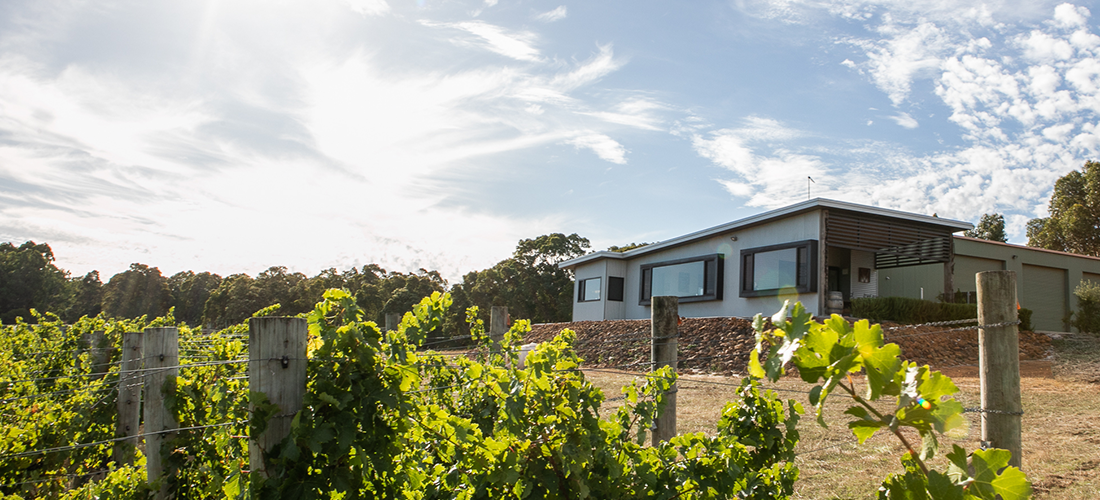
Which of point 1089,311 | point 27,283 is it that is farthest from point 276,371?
point 27,283

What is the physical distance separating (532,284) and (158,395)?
2738 cm

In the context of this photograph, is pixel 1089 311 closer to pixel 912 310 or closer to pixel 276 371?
pixel 912 310

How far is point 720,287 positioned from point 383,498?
45.3ft

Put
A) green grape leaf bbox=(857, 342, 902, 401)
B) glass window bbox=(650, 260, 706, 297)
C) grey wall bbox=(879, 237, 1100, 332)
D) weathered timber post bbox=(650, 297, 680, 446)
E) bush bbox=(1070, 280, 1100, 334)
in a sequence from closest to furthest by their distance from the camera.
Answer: green grape leaf bbox=(857, 342, 902, 401) → weathered timber post bbox=(650, 297, 680, 446) → bush bbox=(1070, 280, 1100, 334) → glass window bbox=(650, 260, 706, 297) → grey wall bbox=(879, 237, 1100, 332)

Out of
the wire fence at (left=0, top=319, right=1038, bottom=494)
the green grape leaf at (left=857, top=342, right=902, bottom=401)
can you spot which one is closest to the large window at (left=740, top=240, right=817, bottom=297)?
the wire fence at (left=0, top=319, right=1038, bottom=494)

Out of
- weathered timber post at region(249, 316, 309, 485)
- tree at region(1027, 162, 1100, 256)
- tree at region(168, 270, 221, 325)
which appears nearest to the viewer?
weathered timber post at region(249, 316, 309, 485)

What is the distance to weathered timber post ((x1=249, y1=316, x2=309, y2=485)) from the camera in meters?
1.78

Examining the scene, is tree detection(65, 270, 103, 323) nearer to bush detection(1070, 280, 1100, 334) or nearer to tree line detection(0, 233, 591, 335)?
tree line detection(0, 233, 591, 335)

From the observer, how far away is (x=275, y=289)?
37.8 meters

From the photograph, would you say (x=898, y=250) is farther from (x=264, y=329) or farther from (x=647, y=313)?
(x=264, y=329)

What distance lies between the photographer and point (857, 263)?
15.3 m

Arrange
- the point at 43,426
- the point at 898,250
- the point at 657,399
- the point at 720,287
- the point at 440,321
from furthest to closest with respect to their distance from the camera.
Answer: the point at 720,287 < the point at 898,250 < the point at 43,426 < the point at 657,399 < the point at 440,321

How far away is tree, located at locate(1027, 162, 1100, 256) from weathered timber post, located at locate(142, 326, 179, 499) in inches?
1215

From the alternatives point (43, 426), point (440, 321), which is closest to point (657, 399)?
point (440, 321)
